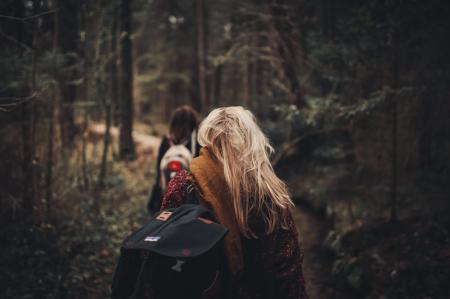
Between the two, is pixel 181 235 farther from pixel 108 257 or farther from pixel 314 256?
pixel 314 256

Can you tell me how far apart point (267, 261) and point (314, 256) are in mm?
4937

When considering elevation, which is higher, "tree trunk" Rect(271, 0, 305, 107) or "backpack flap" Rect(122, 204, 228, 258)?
"tree trunk" Rect(271, 0, 305, 107)

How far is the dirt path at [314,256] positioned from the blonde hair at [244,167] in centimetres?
389

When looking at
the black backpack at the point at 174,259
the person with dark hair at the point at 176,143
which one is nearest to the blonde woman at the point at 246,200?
the black backpack at the point at 174,259

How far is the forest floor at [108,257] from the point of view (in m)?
4.84

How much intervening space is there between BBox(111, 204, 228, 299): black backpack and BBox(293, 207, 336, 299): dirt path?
13.7ft

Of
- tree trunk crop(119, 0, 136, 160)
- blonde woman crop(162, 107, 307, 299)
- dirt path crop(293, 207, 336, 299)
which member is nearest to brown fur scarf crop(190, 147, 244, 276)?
blonde woman crop(162, 107, 307, 299)

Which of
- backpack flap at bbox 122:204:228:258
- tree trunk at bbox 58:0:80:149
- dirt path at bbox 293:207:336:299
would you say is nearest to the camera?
backpack flap at bbox 122:204:228:258

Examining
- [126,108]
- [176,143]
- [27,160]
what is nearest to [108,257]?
[27,160]

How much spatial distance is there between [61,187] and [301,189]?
629cm

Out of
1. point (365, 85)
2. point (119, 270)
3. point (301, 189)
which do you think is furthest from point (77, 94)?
point (119, 270)

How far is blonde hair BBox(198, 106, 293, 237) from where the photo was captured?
7.10ft

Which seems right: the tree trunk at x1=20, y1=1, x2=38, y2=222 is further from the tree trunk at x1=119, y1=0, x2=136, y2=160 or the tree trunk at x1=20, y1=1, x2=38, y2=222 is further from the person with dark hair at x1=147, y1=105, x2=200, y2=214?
the tree trunk at x1=119, y1=0, x2=136, y2=160

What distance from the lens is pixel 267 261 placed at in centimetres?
223
